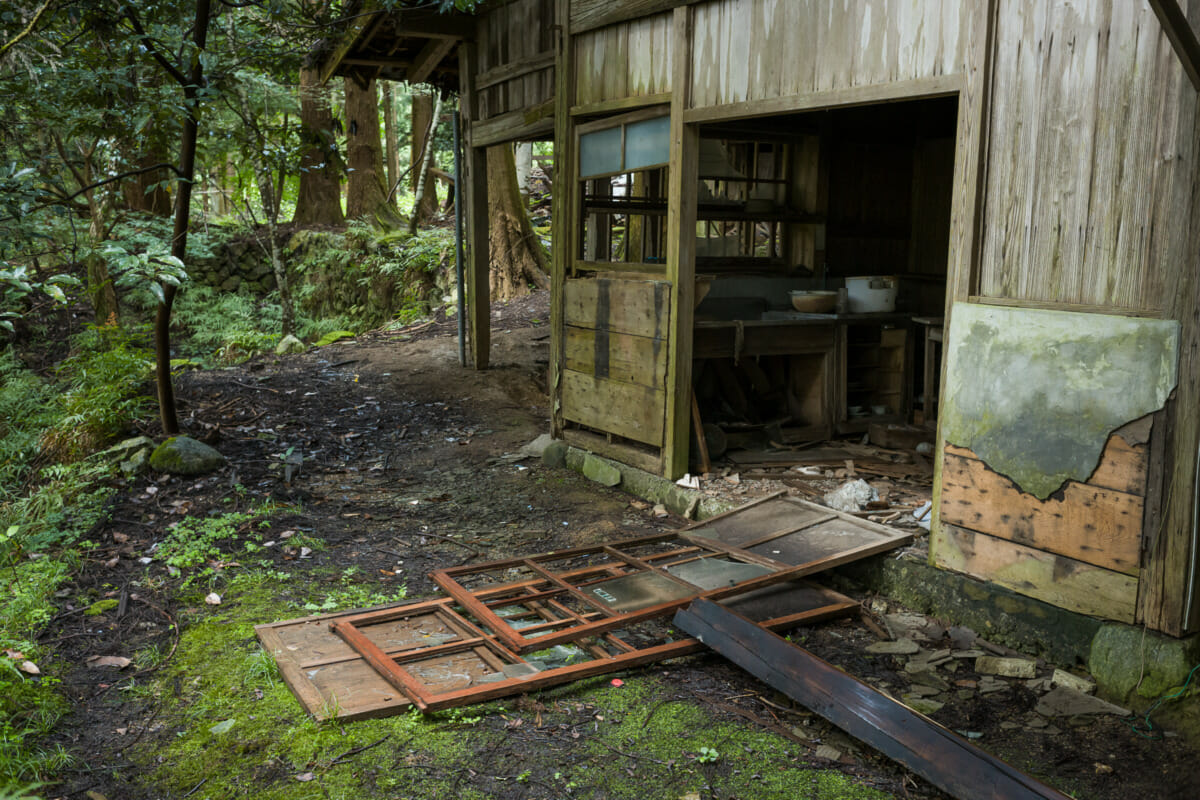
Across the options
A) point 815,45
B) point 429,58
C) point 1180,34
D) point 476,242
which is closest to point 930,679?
point 1180,34

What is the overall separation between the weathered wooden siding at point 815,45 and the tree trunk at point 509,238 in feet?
27.0

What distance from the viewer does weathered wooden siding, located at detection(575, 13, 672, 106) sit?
6.88 meters

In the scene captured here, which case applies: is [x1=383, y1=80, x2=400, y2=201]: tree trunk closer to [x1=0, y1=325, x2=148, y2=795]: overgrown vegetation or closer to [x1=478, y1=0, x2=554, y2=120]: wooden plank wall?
[x1=0, y1=325, x2=148, y2=795]: overgrown vegetation

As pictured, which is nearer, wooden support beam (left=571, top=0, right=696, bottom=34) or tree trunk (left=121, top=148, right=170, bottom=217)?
wooden support beam (left=571, top=0, right=696, bottom=34)

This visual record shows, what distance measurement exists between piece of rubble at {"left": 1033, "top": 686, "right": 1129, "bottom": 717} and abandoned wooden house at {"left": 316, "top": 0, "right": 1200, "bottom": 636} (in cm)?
42

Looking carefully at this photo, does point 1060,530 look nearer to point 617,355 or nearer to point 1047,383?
point 1047,383

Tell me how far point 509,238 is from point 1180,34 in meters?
12.3

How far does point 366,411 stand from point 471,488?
2.99 metres

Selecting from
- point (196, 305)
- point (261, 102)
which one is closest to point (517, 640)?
point (261, 102)

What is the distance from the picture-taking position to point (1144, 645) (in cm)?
403

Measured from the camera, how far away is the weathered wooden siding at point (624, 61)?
6.88 metres

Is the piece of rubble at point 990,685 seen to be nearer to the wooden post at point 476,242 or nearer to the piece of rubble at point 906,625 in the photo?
the piece of rubble at point 906,625

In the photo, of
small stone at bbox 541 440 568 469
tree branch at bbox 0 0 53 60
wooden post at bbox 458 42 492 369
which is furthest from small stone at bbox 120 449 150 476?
wooden post at bbox 458 42 492 369

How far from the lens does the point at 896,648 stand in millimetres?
4703
